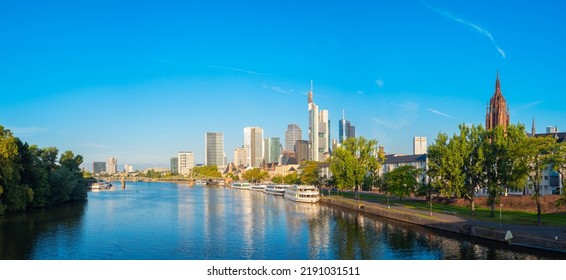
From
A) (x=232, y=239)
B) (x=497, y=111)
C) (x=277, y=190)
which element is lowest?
(x=277, y=190)

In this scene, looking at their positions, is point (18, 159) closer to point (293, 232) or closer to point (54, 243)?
point (54, 243)

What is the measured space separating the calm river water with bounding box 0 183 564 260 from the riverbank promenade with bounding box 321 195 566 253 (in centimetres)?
159

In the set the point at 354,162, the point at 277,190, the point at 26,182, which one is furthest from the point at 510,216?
the point at 277,190

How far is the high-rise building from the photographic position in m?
163

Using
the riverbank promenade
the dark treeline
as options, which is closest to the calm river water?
the riverbank promenade

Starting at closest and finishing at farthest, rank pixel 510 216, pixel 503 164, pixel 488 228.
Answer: pixel 488 228, pixel 510 216, pixel 503 164

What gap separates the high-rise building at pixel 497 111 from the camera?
163 m

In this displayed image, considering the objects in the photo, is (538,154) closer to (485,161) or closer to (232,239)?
(485,161)

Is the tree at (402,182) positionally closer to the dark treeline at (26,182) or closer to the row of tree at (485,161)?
the row of tree at (485,161)

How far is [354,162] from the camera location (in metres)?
129

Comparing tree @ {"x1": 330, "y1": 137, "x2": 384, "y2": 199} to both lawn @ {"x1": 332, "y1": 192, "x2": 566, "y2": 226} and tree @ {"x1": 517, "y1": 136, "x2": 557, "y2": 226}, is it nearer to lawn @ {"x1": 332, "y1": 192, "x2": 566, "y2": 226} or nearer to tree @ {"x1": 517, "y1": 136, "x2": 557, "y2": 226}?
lawn @ {"x1": 332, "y1": 192, "x2": 566, "y2": 226}

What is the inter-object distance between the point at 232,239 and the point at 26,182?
6512cm

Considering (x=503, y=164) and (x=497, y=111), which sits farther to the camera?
(x=497, y=111)

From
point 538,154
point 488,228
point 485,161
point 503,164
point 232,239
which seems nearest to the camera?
point 488,228
